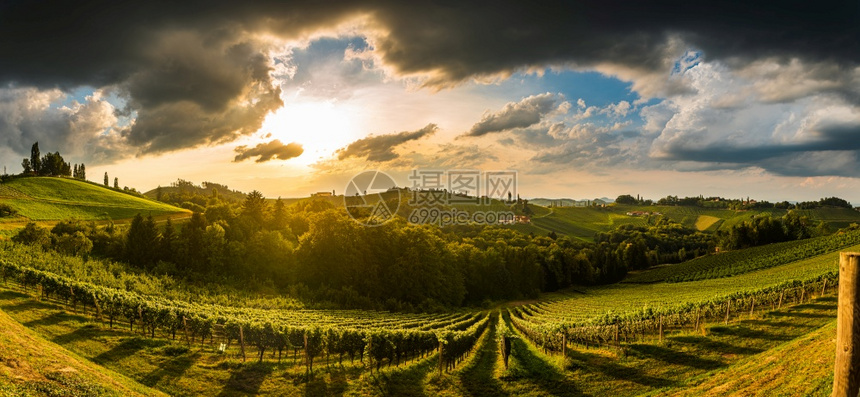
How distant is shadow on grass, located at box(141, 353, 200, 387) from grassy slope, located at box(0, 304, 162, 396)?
3.71ft

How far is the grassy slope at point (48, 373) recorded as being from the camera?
15.6 meters

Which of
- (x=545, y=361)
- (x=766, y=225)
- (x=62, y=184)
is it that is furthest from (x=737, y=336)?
(x=62, y=184)

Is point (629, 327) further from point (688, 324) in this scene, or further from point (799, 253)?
point (799, 253)

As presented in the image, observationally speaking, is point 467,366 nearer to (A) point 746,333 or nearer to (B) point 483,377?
(B) point 483,377

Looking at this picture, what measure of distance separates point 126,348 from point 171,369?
176 inches

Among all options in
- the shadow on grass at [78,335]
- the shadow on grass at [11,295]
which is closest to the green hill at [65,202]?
the shadow on grass at [11,295]

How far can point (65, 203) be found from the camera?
307ft

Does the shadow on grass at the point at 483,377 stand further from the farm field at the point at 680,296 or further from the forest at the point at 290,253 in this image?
the forest at the point at 290,253

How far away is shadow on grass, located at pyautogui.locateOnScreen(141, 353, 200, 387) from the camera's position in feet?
68.8

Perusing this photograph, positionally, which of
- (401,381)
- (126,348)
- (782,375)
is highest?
(782,375)

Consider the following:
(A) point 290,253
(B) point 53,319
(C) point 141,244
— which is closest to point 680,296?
(A) point 290,253

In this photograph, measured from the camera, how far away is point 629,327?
3042 centimetres

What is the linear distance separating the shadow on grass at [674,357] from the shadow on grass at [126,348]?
104ft

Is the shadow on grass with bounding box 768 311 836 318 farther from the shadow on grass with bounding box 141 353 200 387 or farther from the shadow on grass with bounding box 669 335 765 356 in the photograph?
the shadow on grass with bounding box 141 353 200 387
